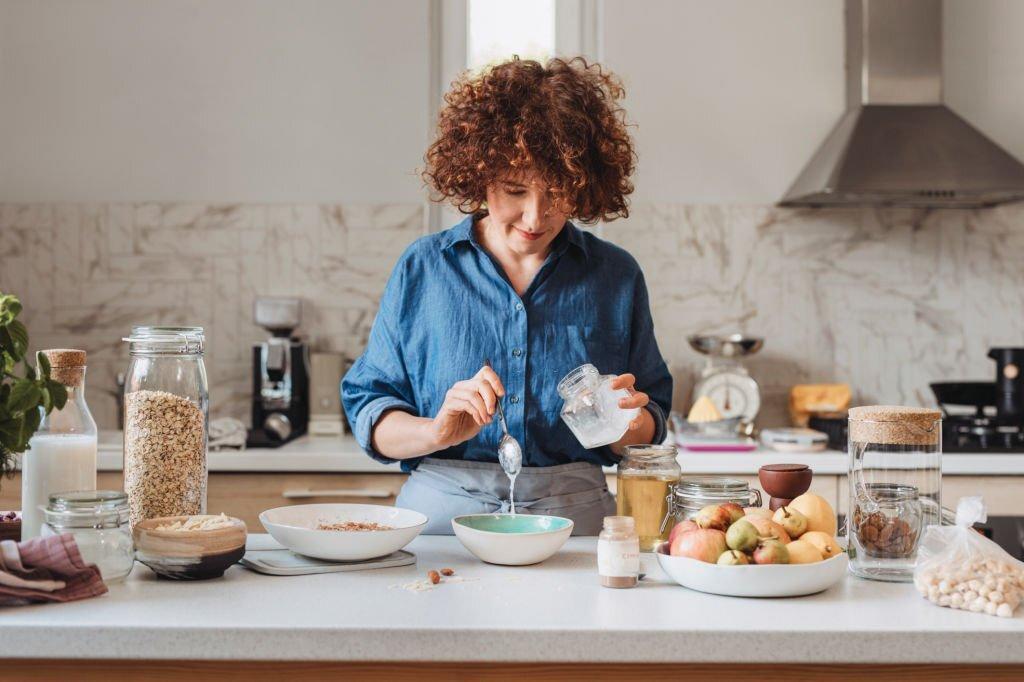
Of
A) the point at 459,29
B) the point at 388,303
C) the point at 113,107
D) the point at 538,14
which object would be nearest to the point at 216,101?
the point at 113,107

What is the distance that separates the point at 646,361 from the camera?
80.4 inches

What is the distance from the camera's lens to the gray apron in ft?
6.11

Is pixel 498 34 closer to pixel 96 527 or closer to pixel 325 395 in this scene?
pixel 325 395

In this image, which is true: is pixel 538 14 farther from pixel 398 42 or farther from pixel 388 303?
pixel 388 303

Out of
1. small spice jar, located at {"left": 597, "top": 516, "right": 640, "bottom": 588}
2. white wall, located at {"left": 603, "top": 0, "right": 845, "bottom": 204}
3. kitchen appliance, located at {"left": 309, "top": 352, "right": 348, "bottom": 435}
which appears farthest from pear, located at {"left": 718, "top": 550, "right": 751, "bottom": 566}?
white wall, located at {"left": 603, "top": 0, "right": 845, "bottom": 204}

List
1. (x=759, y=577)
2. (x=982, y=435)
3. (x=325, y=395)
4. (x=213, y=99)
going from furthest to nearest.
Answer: (x=213, y=99), (x=325, y=395), (x=982, y=435), (x=759, y=577)

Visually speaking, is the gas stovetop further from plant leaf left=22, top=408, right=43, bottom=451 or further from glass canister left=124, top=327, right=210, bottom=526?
plant leaf left=22, top=408, right=43, bottom=451

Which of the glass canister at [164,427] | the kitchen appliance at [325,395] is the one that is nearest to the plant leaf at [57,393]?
the glass canister at [164,427]

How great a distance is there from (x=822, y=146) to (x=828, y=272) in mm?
448

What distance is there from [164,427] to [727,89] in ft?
8.67

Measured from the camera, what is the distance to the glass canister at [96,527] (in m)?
1.27

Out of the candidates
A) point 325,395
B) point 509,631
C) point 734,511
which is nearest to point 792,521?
point 734,511

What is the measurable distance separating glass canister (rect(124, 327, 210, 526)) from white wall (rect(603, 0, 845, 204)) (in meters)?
2.34

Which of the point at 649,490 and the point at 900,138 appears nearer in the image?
the point at 649,490
